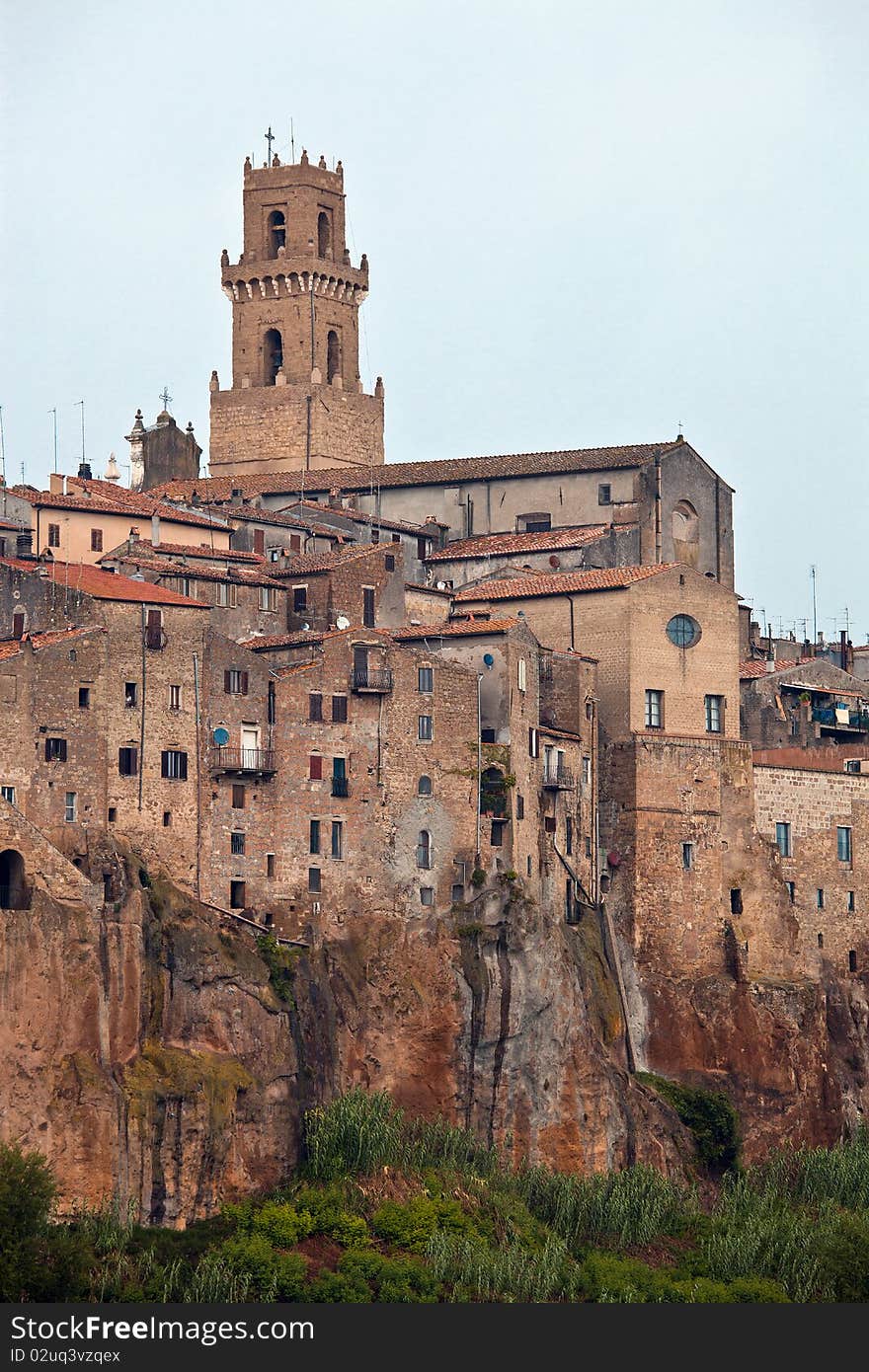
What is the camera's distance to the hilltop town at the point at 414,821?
354 feet

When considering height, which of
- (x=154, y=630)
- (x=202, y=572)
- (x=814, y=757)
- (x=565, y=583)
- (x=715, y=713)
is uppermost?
(x=565, y=583)

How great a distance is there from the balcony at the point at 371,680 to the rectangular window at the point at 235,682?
3.36 m

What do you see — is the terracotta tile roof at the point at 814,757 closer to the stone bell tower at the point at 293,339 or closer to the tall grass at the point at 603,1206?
the tall grass at the point at 603,1206

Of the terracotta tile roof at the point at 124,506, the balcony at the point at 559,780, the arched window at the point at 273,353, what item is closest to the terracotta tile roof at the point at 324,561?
the terracotta tile roof at the point at 124,506

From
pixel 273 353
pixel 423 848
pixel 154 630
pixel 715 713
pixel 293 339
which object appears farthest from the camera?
pixel 273 353

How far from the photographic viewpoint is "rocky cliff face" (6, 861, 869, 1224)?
347 ft

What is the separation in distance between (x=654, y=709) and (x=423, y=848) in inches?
448

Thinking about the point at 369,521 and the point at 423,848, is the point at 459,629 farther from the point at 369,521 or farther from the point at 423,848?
the point at 369,521

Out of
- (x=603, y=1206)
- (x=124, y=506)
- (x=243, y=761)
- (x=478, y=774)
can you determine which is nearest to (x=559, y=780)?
(x=478, y=774)

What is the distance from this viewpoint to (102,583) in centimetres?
11356

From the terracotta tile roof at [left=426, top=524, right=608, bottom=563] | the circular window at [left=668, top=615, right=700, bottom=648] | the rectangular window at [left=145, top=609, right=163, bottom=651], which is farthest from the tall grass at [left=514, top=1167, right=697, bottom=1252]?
the terracotta tile roof at [left=426, top=524, right=608, bottom=563]

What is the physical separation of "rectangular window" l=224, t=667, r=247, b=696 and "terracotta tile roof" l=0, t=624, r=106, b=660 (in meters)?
3.95

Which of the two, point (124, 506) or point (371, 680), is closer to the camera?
point (371, 680)

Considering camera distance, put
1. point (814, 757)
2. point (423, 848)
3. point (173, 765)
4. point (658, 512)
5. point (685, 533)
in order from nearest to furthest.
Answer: point (173, 765), point (423, 848), point (814, 757), point (658, 512), point (685, 533)
